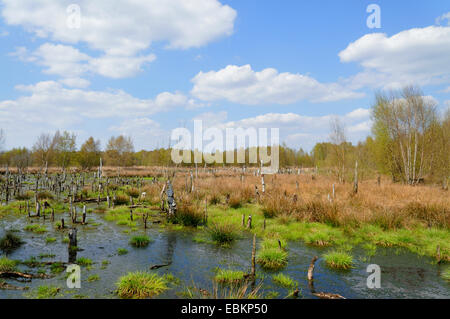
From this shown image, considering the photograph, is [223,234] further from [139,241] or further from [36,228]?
[36,228]

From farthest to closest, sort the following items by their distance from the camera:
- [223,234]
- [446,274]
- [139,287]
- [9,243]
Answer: [223,234] < [9,243] < [446,274] < [139,287]

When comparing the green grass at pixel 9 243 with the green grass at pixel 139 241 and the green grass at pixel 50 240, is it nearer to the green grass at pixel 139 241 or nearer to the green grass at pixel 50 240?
the green grass at pixel 50 240

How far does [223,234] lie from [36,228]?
8681 millimetres

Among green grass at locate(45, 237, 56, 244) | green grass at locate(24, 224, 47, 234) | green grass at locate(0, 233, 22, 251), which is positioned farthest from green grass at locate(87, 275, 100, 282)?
green grass at locate(24, 224, 47, 234)

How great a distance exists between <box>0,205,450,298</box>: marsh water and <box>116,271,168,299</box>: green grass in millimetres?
209

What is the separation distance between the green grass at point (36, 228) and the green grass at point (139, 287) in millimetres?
7173

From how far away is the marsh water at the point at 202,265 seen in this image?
6639 millimetres

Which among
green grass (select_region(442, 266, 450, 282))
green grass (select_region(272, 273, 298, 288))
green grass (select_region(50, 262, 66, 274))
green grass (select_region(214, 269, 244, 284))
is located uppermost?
green grass (select_region(50, 262, 66, 274))

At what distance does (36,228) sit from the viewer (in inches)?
467

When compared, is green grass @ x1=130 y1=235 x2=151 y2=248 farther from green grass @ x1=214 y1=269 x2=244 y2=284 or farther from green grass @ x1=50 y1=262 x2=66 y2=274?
green grass @ x1=214 y1=269 x2=244 y2=284

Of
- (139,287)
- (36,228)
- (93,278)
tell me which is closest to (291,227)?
(139,287)

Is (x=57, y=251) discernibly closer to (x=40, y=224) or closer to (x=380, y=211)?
(x=40, y=224)

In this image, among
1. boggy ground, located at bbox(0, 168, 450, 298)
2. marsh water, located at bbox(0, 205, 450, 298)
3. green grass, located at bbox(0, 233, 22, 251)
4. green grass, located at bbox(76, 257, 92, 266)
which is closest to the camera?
marsh water, located at bbox(0, 205, 450, 298)

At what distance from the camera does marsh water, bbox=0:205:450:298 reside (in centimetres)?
664
